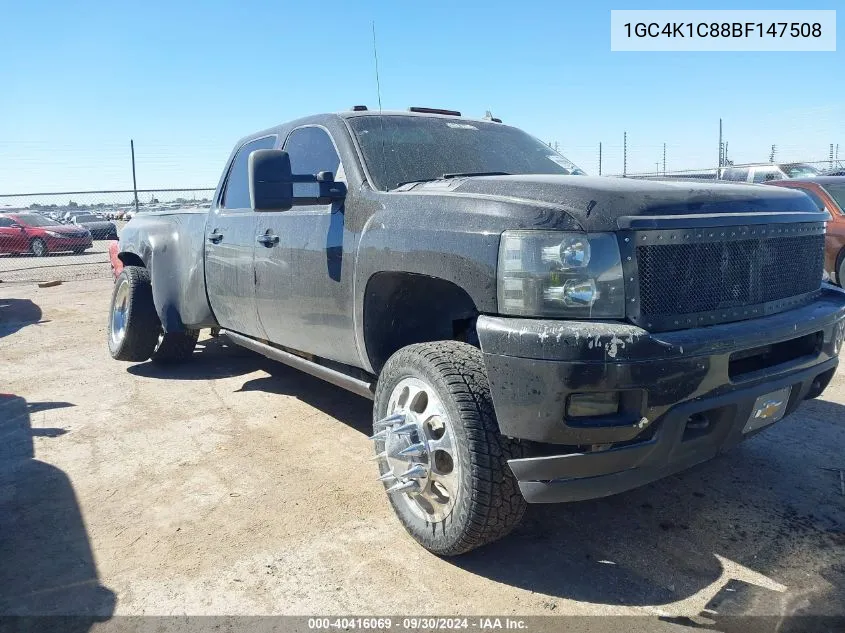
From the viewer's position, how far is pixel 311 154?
3.93 metres

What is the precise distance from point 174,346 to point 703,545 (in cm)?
474

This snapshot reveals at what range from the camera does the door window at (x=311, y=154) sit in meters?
3.62

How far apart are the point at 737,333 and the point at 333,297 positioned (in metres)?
1.86

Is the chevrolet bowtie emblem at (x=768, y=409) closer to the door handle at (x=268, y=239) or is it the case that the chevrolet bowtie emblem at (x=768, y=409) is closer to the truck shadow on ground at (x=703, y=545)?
the truck shadow on ground at (x=703, y=545)

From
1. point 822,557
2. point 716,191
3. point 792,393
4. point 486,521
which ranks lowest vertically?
point 822,557

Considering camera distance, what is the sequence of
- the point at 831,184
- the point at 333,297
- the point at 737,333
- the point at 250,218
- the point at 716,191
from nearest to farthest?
1. the point at 737,333
2. the point at 716,191
3. the point at 333,297
4. the point at 250,218
5. the point at 831,184

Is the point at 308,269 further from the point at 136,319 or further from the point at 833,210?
the point at 833,210

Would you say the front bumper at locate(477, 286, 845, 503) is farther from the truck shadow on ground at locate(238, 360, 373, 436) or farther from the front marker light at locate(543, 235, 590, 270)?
the truck shadow on ground at locate(238, 360, 373, 436)

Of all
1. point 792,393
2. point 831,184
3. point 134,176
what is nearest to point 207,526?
point 792,393

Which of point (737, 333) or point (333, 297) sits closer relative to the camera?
point (737, 333)

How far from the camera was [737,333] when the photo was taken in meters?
2.46

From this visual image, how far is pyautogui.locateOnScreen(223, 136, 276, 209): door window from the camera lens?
4637 mm

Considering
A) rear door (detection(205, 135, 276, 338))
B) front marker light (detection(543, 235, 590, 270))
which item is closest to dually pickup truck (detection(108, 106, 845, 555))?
front marker light (detection(543, 235, 590, 270))

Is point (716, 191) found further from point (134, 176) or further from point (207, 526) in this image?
point (134, 176)
